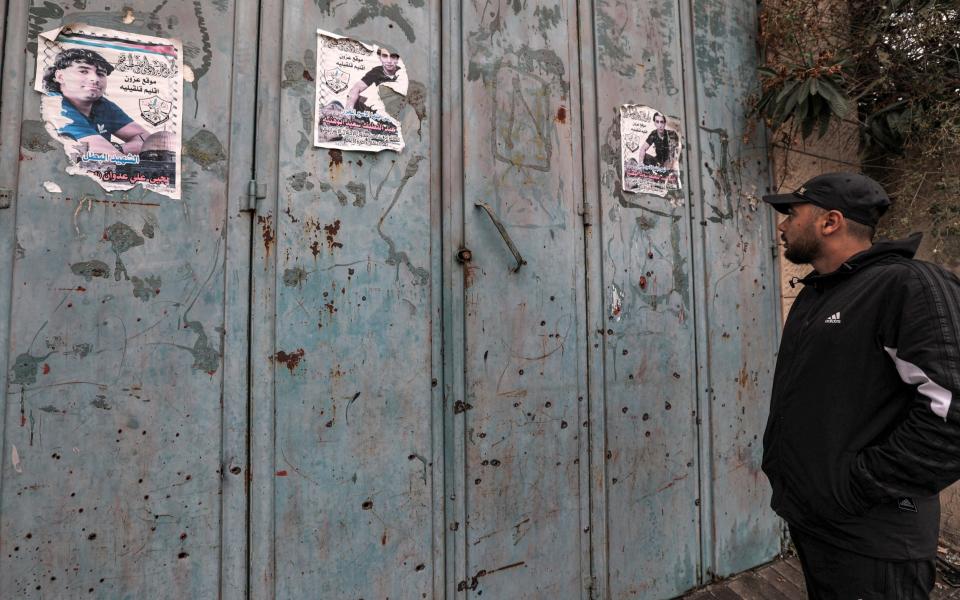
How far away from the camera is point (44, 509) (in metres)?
1.49

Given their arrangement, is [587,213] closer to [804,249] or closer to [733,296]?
[804,249]

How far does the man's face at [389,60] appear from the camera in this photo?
6.54 ft

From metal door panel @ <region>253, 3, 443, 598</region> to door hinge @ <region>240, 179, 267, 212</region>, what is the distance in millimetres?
52

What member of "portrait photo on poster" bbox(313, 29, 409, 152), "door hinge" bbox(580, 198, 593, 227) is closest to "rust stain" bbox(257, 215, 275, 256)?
"portrait photo on poster" bbox(313, 29, 409, 152)

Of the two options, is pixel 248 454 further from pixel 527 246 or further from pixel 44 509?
pixel 527 246

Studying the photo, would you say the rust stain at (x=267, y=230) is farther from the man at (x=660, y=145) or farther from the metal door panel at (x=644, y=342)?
the man at (x=660, y=145)

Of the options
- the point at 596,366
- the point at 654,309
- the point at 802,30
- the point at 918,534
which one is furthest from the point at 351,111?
the point at 802,30

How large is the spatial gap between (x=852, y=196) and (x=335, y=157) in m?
1.85

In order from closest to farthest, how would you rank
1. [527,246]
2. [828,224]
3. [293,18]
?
[828,224], [293,18], [527,246]

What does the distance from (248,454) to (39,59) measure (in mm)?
1429

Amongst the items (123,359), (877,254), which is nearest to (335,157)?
(123,359)

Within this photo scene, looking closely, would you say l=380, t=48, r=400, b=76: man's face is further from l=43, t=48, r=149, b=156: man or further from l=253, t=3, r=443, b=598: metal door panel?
l=43, t=48, r=149, b=156: man

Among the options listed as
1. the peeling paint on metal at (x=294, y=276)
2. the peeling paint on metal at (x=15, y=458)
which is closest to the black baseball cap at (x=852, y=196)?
the peeling paint on metal at (x=294, y=276)

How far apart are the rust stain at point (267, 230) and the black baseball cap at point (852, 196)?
1931 millimetres
